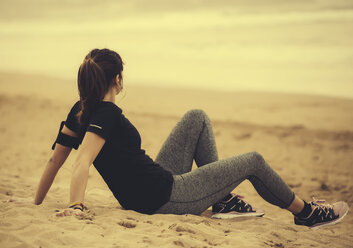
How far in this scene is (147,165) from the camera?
292cm

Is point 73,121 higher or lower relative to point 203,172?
higher

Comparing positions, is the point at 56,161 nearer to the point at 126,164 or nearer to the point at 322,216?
the point at 126,164

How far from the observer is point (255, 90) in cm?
997

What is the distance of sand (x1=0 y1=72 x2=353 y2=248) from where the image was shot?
9.08 feet

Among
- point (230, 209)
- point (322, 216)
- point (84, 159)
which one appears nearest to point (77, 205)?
point (84, 159)

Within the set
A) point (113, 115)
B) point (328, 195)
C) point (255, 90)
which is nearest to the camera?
point (113, 115)

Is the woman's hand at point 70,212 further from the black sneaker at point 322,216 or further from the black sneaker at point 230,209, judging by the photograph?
the black sneaker at point 322,216

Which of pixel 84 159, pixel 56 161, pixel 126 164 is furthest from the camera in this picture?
pixel 56 161

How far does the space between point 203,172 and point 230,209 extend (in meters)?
0.48

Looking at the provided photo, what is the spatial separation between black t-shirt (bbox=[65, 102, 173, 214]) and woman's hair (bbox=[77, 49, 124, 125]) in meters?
0.05

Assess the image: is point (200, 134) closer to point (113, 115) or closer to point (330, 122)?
point (113, 115)

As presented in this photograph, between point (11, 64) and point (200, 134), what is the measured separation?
11.6 metres

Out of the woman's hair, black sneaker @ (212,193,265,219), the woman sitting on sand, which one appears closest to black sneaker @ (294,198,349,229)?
the woman sitting on sand

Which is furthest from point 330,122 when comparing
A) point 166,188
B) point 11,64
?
point 11,64
